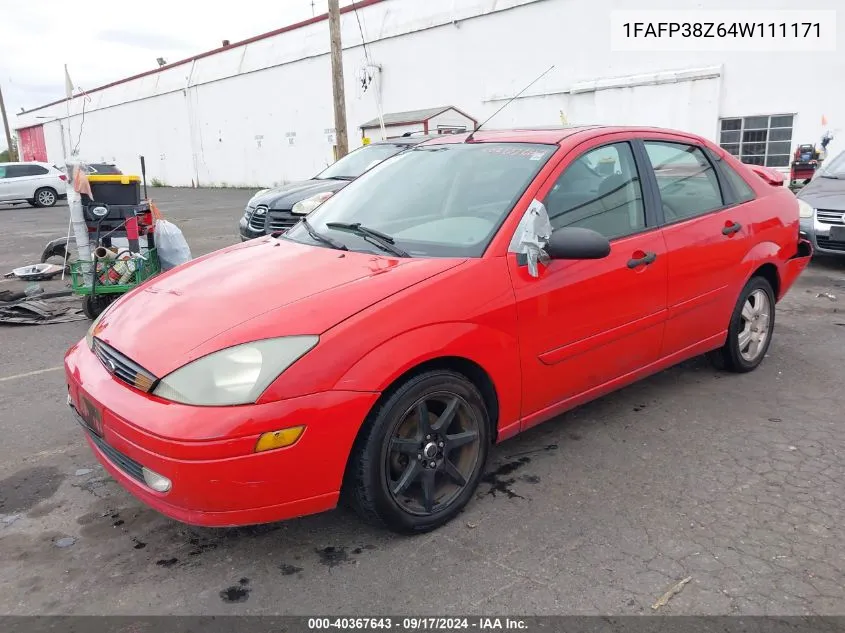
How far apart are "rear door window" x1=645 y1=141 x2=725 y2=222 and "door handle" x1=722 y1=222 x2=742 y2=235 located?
0.44ft

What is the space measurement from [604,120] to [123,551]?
16422mm

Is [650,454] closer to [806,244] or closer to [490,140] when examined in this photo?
[490,140]

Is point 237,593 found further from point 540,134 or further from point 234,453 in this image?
point 540,134

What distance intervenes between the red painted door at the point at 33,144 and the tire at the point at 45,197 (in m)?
30.9

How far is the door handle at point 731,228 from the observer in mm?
3942

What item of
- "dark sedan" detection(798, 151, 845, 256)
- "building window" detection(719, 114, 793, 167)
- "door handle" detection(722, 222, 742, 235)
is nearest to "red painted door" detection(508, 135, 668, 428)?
"door handle" detection(722, 222, 742, 235)

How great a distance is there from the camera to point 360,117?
24.3 metres

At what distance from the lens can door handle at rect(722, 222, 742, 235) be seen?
394 cm

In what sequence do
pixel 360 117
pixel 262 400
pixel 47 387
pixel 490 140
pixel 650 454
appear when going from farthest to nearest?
pixel 360 117 < pixel 47 387 < pixel 490 140 < pixel 650 454 < pixel 262 400

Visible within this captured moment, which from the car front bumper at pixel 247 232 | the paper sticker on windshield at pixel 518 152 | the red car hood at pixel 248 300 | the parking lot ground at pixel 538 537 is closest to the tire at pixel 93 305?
the parking lot ground at pixel 538 537

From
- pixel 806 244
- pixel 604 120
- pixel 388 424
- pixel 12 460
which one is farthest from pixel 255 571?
pixel 604 120

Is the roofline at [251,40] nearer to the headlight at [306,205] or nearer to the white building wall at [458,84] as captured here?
the white building wall at [458,84]

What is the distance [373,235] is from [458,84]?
18.5 metres

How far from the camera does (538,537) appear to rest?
8.82 ft
